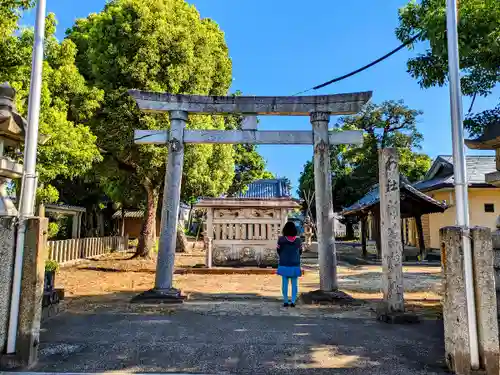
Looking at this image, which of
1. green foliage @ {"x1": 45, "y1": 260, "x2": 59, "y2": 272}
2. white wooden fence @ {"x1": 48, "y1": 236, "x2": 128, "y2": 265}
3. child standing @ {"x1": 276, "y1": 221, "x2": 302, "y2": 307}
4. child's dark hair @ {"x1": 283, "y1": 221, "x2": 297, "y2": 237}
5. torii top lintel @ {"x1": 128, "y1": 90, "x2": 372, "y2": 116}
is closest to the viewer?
green foliage @ {"x1": 45, "y1": 260, "x2": 59, "y2": 272}

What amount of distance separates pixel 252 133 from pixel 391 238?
3.86 metres

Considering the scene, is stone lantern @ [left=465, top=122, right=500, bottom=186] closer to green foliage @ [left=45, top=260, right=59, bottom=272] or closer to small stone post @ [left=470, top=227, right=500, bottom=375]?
small stone post @ [left=470, top=227, right=500, bottom=375]

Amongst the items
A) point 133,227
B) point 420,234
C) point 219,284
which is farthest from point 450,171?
point 133,227

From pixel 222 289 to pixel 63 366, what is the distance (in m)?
6.38

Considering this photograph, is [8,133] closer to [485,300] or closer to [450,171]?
[485,300]

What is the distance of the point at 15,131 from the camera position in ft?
17.5

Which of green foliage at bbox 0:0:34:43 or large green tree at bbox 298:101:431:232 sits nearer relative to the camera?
green foliage at bbox 0:0:34:43

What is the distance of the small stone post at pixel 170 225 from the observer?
7948mm

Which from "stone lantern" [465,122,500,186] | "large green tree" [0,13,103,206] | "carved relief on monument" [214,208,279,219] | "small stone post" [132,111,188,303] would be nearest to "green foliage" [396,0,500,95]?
"stone lantern" [465,122,500,186]

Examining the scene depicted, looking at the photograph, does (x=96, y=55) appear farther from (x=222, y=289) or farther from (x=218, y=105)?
(x=222, y=289)

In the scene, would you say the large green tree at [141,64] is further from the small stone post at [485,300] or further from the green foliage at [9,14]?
the small stone post at [485,300]

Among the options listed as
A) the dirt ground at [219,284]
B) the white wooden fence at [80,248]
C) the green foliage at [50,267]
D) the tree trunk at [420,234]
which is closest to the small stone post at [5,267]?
the green foliage at [50,267]

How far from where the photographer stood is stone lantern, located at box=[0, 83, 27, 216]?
510 cm

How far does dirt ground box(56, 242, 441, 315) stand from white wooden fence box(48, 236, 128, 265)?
1109 millimetres
